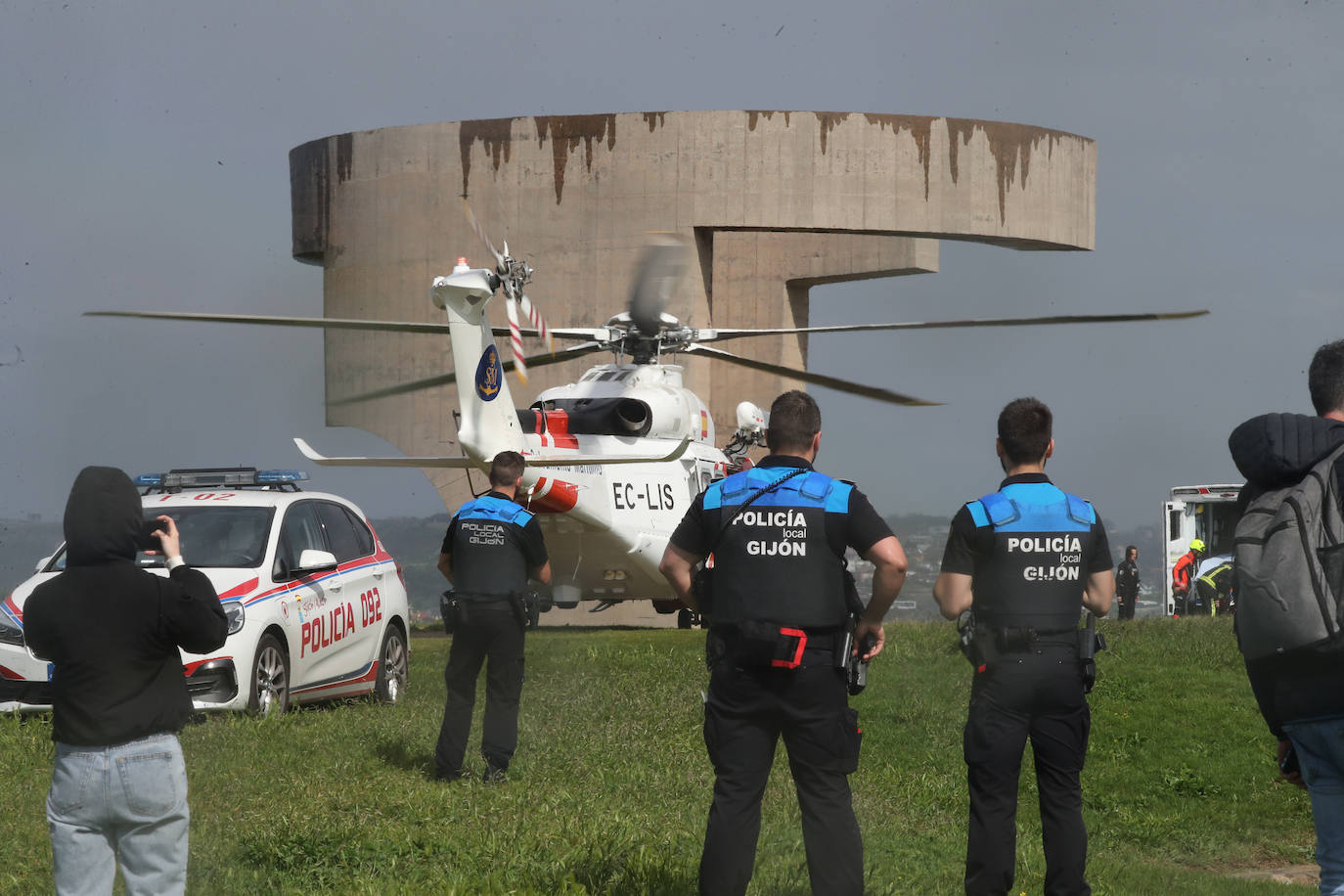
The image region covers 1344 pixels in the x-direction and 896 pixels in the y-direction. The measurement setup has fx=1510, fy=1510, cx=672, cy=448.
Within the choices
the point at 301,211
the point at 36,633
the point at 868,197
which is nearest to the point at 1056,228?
the point at 868,197

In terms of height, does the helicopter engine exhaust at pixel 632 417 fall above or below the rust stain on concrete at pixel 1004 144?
below

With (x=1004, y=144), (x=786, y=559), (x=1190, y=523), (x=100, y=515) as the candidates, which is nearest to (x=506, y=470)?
(x=786, y=559)

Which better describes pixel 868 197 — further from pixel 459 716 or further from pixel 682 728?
pixel 459 716

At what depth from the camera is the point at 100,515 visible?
4.41 metres

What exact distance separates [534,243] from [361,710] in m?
22.0

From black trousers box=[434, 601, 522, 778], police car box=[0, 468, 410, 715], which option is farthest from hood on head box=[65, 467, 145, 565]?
police car box=[0, 468, 410, 715]

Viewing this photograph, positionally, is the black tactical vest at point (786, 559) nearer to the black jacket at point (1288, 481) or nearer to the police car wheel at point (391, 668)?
the black jacket at point (1288, 481)

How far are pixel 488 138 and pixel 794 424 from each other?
27.8 metres

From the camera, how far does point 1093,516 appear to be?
566cm

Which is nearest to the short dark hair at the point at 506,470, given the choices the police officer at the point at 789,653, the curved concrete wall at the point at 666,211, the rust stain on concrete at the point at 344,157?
the police officer at the point at 789,653

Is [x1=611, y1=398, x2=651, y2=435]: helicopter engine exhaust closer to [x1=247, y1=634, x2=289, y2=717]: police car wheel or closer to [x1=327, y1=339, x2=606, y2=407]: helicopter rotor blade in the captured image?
[x1=327, y1=339, x2=606, y2=407]: helicopter rotor blade

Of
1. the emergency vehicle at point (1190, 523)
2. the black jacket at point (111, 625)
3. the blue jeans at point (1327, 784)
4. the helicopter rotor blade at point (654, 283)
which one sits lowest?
the emergency vehicle at point (1190, 523)

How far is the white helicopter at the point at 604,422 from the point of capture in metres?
14.3

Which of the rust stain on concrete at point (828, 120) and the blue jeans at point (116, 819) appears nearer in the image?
the blue jeans at point (116, 819)
